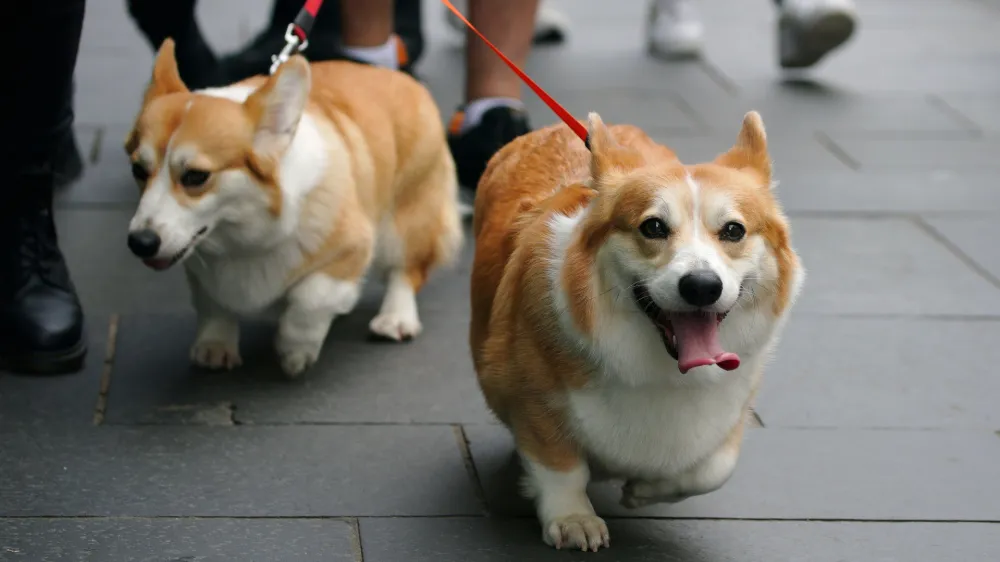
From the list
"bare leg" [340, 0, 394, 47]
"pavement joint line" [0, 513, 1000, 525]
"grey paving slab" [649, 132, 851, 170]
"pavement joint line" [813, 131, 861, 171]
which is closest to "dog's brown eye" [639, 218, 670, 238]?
"pavement joint line" [0, 513, 1000, 525]

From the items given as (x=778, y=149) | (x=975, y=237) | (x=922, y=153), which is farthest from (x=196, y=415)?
(x=922, y=153)

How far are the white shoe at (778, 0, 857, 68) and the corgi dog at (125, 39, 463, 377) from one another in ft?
9.38

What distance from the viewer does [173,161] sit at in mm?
3150

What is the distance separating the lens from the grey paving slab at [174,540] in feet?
8.79

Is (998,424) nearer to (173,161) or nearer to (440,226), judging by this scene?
(440,226)

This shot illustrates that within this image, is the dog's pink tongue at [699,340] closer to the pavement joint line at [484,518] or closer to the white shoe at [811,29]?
the pavement joint line at [484,518]

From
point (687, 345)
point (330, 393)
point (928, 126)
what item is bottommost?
point (928, 126)

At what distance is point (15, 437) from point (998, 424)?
2339mm

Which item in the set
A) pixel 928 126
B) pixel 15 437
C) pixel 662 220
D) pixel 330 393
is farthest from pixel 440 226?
pixel 928 126

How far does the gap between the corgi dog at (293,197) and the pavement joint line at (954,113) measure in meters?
2.89

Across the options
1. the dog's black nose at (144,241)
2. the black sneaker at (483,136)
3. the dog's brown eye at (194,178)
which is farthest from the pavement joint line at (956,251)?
the dog's black nose at (144,241)

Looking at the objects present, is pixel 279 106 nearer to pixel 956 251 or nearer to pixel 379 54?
pixel 379 54

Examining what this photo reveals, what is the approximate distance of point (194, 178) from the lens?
3182 mm

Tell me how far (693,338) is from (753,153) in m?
0.43
